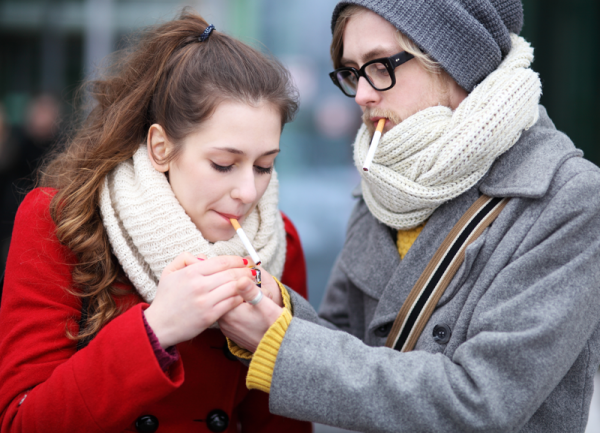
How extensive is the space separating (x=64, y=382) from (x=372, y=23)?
1.52 meters

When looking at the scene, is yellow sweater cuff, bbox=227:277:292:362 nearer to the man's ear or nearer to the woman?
the woman

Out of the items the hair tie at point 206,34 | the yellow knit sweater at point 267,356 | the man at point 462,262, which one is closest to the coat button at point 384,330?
the man at point 462,262

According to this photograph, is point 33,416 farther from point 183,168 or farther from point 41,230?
point 183,168

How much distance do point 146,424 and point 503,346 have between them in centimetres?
113

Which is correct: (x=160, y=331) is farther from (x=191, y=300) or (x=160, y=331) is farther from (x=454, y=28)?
(x=454, y=28)

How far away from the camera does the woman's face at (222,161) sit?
5.50ft

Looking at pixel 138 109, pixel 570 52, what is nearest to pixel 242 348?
pixel 138 109

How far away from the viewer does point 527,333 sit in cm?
140

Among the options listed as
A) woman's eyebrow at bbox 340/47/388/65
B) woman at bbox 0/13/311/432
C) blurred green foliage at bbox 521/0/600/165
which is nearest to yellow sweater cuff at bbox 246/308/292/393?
woman at bbox 0/13/311/432

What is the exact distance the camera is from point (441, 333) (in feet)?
5.38

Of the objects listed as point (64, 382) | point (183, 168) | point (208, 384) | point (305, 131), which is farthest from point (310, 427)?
point (305, 131)

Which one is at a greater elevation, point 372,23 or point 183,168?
point 372,23

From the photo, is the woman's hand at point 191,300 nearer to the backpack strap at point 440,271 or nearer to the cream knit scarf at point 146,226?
the cream knit scarf at point 146,226

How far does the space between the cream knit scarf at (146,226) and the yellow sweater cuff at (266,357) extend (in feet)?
1.21
